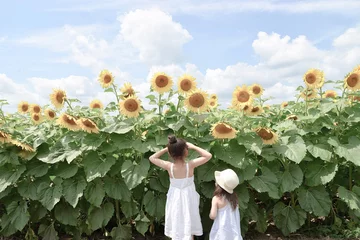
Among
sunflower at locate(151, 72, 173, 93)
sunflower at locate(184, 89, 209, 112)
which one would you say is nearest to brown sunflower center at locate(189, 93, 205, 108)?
sunflower at locate(184, 89, 209, 112)

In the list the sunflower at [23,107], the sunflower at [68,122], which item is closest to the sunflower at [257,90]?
the sunflower at [68,122]

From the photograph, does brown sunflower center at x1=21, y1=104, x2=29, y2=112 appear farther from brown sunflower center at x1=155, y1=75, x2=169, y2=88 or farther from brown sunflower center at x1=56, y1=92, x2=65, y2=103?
brown sunflower center at x1=155, y1=75, x2=169, y2=88

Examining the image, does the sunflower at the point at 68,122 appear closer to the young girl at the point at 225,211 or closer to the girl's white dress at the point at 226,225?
the young girl at the point at 225,211

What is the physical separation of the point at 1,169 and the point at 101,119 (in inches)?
61.6

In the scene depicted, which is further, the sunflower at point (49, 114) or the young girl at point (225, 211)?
the sunflower at point (49, 114)

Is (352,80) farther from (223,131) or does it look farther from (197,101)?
(197,101)

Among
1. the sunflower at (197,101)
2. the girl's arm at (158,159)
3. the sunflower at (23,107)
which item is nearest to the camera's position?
the girl's arm at (158,159)

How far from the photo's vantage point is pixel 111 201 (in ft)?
19.4

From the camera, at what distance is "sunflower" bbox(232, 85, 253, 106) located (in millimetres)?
5434

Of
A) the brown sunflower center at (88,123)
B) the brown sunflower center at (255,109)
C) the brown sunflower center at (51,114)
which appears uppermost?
the brown sunflower center at (255,109)

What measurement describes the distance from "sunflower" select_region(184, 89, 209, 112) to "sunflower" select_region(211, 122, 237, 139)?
0.38 metres

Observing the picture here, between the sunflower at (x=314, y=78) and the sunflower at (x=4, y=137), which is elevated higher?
the sunflower at (x=314, y=78)

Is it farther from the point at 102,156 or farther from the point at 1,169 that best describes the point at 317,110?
the point at 1,169

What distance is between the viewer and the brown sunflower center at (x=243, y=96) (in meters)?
5.44
